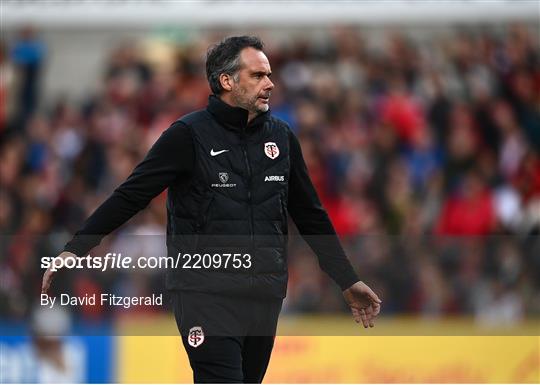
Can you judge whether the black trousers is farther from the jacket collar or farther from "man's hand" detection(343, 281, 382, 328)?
the jacket collar

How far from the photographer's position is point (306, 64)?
45.8 ft

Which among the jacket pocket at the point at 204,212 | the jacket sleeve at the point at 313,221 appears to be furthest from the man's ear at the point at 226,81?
the jacket pocket at the point at 204,212

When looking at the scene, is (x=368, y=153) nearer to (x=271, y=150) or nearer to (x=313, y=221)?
(x=313, y=221)

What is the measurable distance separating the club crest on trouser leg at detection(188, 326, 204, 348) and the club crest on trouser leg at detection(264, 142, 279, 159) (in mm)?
892

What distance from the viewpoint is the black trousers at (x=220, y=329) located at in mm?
→ 5656

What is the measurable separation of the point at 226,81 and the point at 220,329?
1.19m

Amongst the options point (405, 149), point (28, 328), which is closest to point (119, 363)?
point (28, 328)

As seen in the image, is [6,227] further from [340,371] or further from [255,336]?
[255,336]

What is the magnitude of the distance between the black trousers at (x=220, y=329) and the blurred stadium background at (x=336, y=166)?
1126mm

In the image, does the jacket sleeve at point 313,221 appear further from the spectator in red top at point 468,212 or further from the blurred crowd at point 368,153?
the spectator in red top at point 468,212

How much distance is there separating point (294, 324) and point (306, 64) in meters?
4.79

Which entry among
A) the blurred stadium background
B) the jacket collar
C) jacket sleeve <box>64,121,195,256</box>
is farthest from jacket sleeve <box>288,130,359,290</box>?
the blurred stadium background

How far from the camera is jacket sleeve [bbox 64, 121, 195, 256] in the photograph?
5.70 m

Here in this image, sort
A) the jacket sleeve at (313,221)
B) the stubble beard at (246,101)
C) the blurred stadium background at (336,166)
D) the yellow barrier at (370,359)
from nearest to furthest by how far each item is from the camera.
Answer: the stubble beard at (246,101), the jacket sleeve at (313,221), the yellow barrier at (370,359), the blurred stadium background at (336,166)
